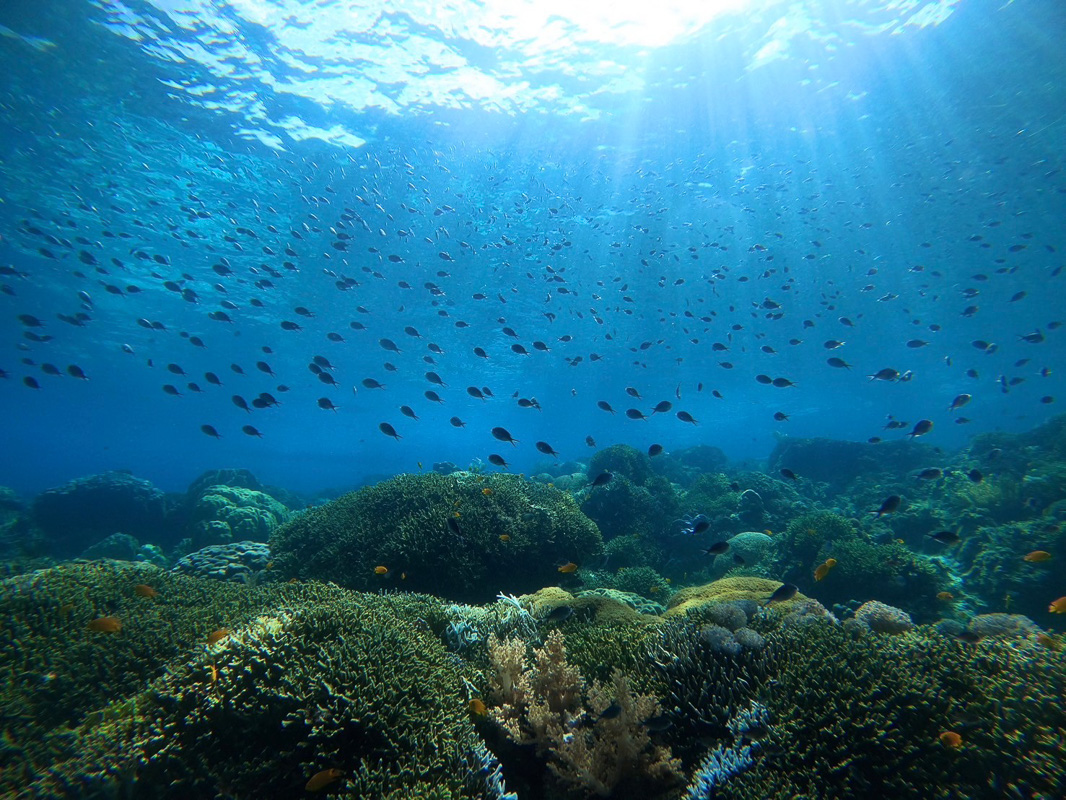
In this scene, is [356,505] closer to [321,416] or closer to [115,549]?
[115,549]

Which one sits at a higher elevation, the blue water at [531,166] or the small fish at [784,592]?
the blue water at [531,166]

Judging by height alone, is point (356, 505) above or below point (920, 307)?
below

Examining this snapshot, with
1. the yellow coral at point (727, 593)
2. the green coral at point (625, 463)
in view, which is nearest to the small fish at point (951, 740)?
the yellow coral at point (727, 593)

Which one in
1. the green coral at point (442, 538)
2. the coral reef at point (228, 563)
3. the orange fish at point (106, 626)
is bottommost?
the coral reef at point (228, 563)

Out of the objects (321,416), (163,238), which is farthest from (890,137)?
(321,416)

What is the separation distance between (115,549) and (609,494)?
17.5 metres

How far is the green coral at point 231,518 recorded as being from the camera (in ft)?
50.1

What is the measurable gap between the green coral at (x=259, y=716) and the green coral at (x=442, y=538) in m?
2.80

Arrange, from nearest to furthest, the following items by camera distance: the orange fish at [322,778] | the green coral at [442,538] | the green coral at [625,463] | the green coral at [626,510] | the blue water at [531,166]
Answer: the orange fish at [322,778] → the green coral at [442,538] → the green coral at [626,510] → the blue water at [531,166] → the green coral at [625,463]

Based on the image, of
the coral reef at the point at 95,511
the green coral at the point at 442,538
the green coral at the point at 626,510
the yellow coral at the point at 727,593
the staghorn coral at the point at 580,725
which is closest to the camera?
the staghorn coral at the point at 580,725

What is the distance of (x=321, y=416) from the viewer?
76.4m

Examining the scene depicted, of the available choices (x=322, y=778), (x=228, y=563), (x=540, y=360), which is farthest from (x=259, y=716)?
(x=540, y=360)

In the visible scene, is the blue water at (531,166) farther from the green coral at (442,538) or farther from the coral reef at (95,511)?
the coral reef at (95,511)

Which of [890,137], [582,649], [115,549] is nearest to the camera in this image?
[582,649]
